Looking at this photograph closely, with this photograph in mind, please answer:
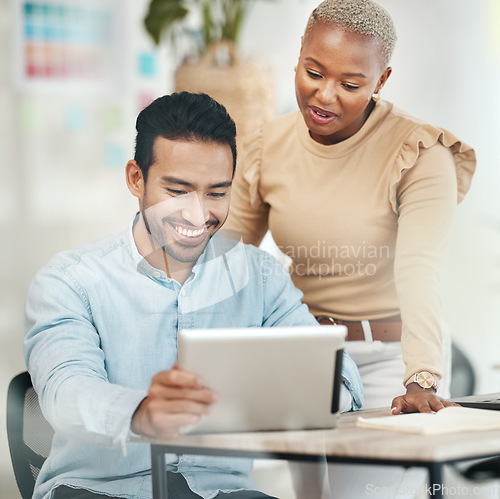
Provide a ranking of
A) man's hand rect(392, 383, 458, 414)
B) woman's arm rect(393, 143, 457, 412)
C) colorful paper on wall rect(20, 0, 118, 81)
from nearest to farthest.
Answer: man's hand rect(392, 383, 458, 414) < woman's arm rect(393, 143, 457, 412) < colorful paper on wall rect(20, 0, 118, 81)

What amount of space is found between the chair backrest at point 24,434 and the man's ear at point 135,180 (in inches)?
12.9

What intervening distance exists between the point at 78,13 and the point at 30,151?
30 cm

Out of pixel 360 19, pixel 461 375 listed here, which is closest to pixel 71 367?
pixel 360 19

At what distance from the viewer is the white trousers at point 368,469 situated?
3.91ft

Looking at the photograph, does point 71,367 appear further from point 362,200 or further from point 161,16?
point 161,16

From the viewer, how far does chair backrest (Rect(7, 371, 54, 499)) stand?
3.60 feet

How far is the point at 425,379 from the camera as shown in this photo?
1.13 metres

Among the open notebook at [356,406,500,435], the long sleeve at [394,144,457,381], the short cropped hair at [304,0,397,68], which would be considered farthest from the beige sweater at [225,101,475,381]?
the open notebook at [356,406,500,435]

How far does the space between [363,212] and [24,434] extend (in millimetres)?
642

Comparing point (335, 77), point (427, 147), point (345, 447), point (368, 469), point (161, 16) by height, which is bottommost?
point (368, 469)

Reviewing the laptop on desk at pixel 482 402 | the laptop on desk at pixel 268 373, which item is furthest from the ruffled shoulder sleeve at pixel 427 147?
the laptop on desk at pixel 268 373

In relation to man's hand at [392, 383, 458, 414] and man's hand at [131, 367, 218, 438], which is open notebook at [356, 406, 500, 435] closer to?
man's hand at [392, 383, 458, 414]

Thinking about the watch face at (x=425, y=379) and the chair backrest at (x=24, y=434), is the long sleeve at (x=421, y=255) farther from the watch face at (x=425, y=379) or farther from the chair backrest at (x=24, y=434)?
the chair backrest at (x=24, y=434)

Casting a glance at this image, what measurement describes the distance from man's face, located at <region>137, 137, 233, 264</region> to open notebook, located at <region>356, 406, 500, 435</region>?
348mm
